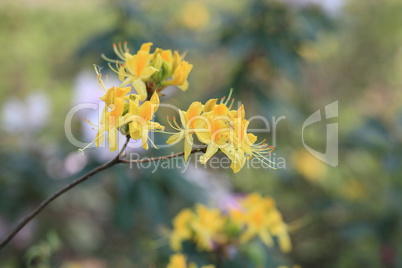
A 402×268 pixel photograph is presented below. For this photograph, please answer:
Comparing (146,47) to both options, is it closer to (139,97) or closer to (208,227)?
(139,97)

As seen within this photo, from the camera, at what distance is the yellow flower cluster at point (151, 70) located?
25.5 inches

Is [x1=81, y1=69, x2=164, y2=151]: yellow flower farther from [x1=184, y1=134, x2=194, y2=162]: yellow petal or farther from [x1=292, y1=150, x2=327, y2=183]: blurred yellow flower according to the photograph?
[x1=292, y1=150, x2=327, y2=183]: blurred yellow flower

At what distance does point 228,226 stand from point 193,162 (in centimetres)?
112

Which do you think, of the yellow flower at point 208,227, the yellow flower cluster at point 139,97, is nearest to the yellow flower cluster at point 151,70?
the yellow flower cluster at point 139,97

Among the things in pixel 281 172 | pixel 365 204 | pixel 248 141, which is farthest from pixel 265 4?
pixel 248 141

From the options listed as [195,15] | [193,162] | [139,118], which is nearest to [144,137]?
[139,118]

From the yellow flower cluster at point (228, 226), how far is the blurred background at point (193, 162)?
2.3 inches

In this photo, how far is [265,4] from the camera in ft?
5.48

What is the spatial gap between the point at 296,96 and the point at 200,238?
170 centimetres

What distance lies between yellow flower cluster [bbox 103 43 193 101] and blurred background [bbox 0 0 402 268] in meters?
0.33

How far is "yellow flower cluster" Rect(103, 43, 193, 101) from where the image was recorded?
65 centimetres

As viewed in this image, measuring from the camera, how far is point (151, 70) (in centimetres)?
64

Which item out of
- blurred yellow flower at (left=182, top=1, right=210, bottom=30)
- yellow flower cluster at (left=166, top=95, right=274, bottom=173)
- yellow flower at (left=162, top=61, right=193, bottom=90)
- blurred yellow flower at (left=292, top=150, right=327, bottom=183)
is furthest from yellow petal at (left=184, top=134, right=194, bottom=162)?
blurred yellow flower at (left=182, top=1, right=210, bottom=30)

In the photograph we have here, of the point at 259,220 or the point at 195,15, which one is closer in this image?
the point at 259,220
